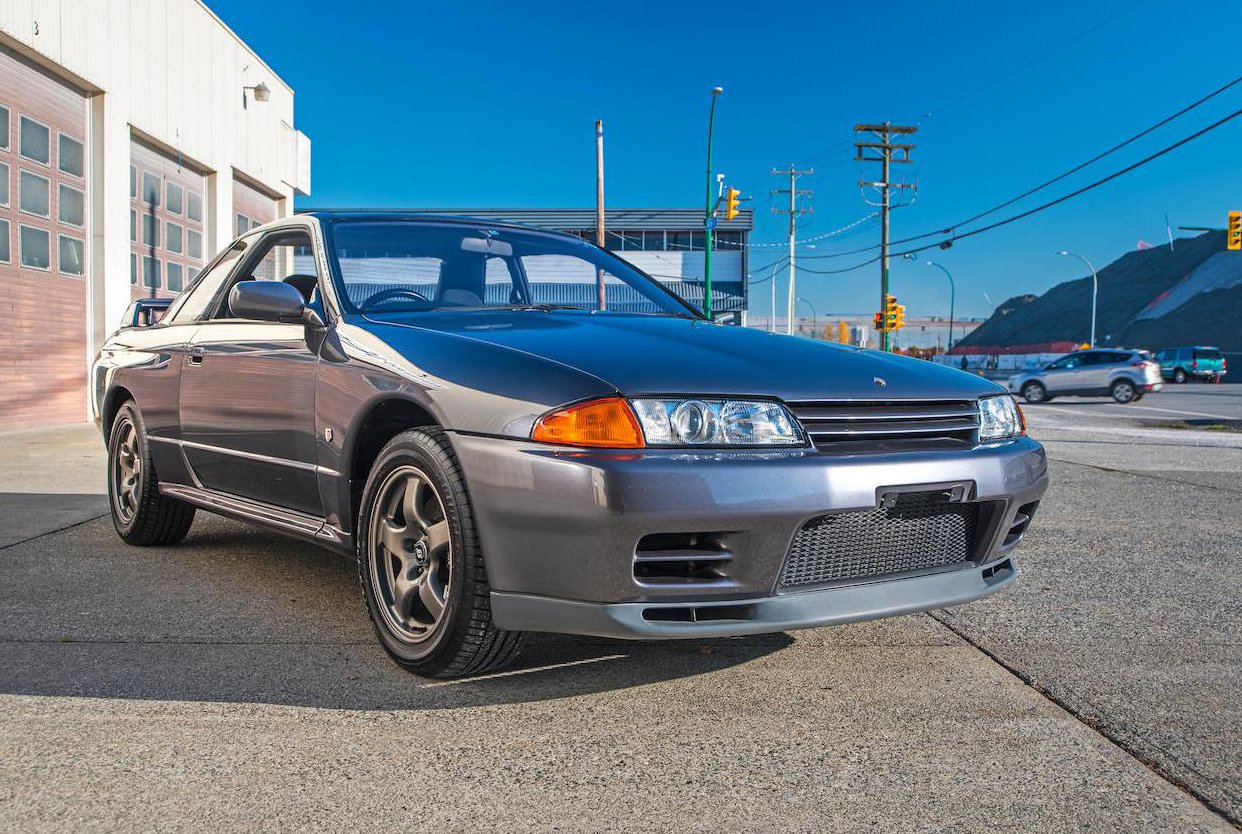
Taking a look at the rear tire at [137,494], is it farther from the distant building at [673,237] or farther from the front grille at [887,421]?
the distant building at [673,237]

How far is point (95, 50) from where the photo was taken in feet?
43.9

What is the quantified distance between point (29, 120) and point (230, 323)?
32.8 ft

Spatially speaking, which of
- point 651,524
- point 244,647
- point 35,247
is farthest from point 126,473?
point 35,247

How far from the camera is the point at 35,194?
12.5 metres

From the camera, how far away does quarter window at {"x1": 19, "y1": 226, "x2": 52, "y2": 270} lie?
Result: 12.2 meters

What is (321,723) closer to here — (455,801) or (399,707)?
(399,707)

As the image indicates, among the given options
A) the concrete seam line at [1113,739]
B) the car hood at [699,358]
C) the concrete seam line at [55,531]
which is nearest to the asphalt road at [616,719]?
the concrete seam line at [1113,739]

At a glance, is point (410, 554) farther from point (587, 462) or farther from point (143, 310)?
Answer: point (143, 310)

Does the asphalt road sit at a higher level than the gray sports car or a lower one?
lower

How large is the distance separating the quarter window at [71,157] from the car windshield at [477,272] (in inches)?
426

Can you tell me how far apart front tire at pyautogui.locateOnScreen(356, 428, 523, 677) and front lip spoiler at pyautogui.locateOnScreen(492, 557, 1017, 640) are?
0.36ft

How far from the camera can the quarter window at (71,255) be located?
43.1 feet

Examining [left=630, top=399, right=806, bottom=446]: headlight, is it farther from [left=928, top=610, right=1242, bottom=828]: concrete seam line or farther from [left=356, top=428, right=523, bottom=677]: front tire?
[left=928, top=610, right=1242, bottom=828]: concrete seam line

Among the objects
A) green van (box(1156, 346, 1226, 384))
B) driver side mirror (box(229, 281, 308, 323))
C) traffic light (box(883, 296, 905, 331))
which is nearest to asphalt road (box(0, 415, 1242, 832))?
driver side mirror (box(229, 281, 308, 323))
